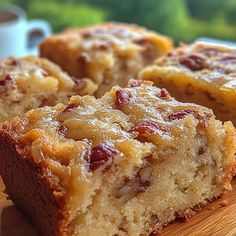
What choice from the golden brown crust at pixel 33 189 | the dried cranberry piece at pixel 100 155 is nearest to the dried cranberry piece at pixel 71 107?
A: the golden brown crust at pixel 33 189

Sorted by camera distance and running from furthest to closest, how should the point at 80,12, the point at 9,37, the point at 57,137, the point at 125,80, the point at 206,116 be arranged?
the point at 80,12
the point at 9,37
the point at 125,80
the point at 206,116
the point at 57,137

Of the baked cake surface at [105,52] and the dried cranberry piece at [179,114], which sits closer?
the dried cranberry piece at [179,114]

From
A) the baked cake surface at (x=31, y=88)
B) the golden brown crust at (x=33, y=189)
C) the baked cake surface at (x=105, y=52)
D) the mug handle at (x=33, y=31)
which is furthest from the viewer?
the mug handle at (x=33, y=31)

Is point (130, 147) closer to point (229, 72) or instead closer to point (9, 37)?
point (229, 72)

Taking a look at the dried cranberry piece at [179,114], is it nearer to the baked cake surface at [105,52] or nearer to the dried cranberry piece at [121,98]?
the dried cranberry piece at [121,98]

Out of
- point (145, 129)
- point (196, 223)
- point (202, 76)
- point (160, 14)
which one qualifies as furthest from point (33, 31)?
point (196, 223)

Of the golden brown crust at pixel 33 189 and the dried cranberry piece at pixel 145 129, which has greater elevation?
the dried cranberry piece at pixel 145 129

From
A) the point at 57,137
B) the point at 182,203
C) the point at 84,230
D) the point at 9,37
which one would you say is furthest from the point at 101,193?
the point at 9,37

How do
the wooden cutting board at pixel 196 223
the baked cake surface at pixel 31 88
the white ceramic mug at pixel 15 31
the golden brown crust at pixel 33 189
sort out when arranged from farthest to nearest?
1. the white ceramic mug at pixel 15 31
2. the baked cake surface at pixel 31 88
3. the wooden cutting board at pixel 196 223
4. the golden brown crust at pixel 33 189
